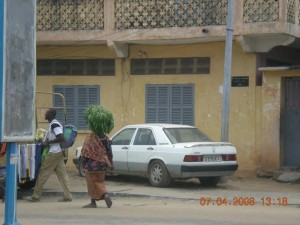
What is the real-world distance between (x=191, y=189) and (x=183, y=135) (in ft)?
4.09

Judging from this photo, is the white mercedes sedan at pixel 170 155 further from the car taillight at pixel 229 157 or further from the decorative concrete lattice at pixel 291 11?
the decorative concrete lattice at pixel 291 11

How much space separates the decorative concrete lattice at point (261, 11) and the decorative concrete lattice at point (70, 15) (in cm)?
422

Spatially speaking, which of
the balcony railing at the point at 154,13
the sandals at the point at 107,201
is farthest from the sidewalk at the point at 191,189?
the balcony railing at the point at 154,13

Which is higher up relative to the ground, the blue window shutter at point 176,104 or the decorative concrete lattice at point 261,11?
the decorative concrete lattice at point 261,11

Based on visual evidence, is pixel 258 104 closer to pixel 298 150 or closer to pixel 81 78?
pixel 298 150

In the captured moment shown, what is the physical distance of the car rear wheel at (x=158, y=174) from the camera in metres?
14.9

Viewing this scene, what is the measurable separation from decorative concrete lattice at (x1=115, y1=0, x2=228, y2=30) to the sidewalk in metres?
4.23

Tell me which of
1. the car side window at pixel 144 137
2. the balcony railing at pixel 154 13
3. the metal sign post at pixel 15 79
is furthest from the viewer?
the balcony railing at pixel 154 13

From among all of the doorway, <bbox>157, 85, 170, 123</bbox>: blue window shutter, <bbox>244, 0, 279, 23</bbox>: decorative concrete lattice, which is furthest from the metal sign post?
<bbox>157, 85, 170, 123</bbox>: blue window shutter

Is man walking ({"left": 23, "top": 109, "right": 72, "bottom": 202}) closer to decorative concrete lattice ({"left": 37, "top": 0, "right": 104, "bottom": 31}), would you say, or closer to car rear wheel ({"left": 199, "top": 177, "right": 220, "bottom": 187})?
car rear wheel ({"left": 199, "top": 177, "right": 220, "bottom": 187})

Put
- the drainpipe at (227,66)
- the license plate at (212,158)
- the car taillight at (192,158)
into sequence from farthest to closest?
the drainpipe at (227,66) → the license plate at (212,158) → the car taillight at (192,158)
